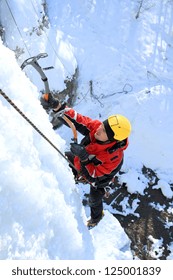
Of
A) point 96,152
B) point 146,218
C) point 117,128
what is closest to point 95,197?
point 96,152

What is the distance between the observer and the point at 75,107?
9.62 metres

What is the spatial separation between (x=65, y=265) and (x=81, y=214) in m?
1.37

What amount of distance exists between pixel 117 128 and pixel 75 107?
18.3 feet

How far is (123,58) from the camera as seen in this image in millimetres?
10602

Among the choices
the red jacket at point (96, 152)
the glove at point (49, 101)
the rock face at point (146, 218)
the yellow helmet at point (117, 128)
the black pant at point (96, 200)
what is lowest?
the rock face at point (146, 218)

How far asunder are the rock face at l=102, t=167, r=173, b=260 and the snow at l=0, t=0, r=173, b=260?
180 millimetres

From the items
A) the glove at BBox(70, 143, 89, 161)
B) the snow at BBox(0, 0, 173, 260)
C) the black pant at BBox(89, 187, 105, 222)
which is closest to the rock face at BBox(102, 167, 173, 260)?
the snow at BBox(0, 0, 173, 260)

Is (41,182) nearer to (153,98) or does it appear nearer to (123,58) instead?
(153,98)

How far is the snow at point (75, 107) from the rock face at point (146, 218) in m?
0.18

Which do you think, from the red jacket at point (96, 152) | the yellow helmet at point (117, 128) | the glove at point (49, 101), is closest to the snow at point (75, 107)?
the glove at point (49, 101)

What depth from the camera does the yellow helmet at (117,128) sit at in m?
4.12

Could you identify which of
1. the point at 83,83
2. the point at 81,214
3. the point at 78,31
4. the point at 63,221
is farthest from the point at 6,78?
the point at 78,31

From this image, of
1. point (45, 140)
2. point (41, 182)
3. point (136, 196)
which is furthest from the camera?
point (136, 196)

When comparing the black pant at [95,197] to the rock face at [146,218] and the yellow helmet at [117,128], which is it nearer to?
the yellow helmet at [117,128]
